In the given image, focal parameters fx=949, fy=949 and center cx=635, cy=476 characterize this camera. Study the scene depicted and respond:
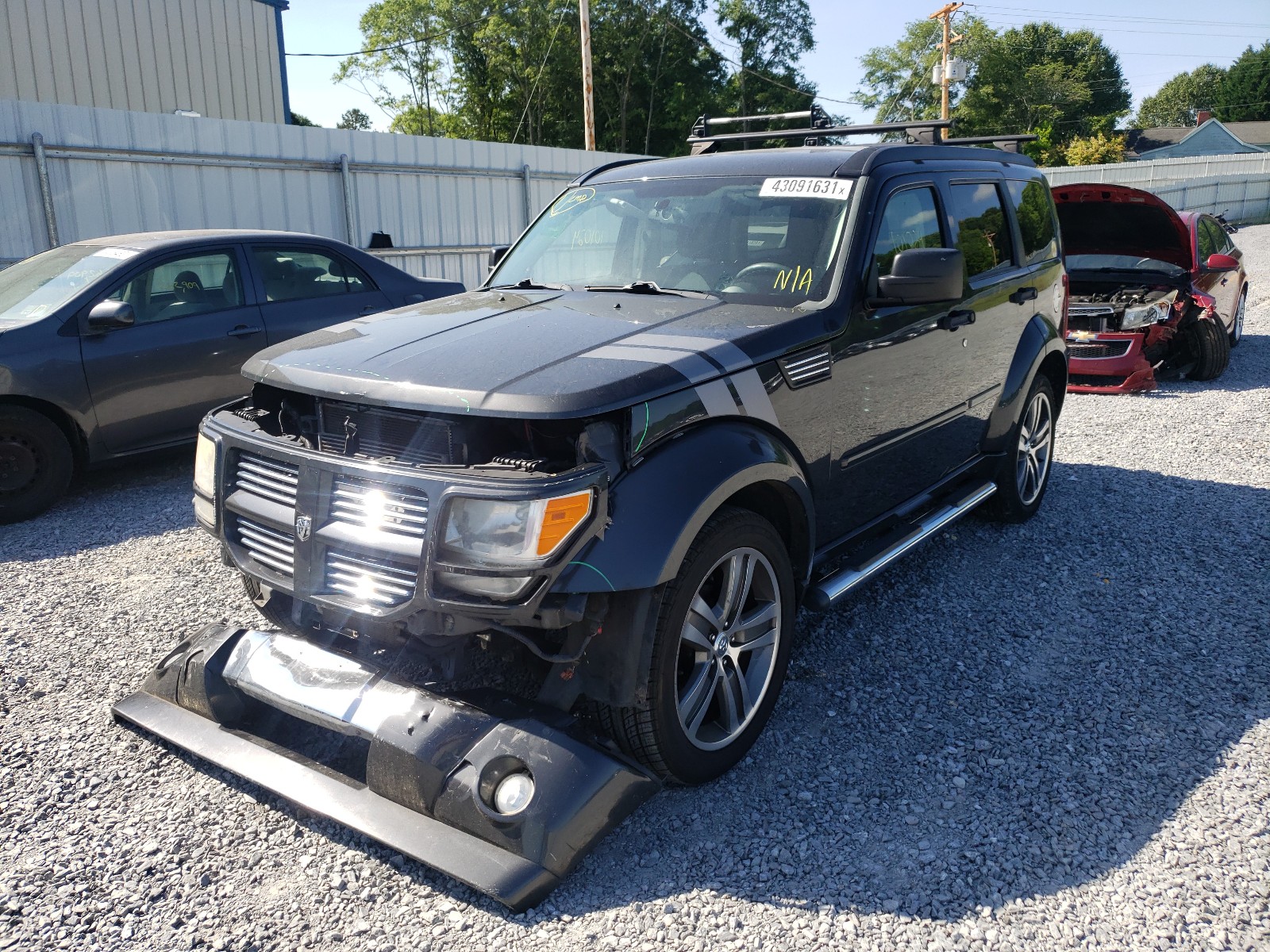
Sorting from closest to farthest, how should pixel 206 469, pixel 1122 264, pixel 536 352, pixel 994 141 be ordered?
pixel 536 352 < pixel 206 469 < pixel 994 141 < pixel 1122 264

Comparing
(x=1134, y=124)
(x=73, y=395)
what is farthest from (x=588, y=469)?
(x=1134, y=124)

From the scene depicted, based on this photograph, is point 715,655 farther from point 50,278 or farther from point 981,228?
point 50,278

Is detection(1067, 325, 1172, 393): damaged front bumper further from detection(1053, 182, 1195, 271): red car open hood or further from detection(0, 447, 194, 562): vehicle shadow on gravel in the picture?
detection(0, 447, 194, 562): vehicle shadow on gravel

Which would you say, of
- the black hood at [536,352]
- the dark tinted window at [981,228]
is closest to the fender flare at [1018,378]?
the dark tinted window at [981,228]

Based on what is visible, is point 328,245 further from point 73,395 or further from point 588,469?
point 588,469

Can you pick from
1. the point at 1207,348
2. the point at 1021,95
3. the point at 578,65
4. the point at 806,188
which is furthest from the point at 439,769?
the point at 1021,95

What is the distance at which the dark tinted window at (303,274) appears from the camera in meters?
7.06

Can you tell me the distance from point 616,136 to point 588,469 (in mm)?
47333

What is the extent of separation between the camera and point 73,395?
5.98 metres

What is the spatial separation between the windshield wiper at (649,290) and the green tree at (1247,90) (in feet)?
392

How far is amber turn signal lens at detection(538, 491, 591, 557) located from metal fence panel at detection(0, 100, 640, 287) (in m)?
9.50

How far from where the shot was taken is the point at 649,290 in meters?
3.74

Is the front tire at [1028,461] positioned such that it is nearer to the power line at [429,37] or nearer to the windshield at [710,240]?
the windshield at [710,240]

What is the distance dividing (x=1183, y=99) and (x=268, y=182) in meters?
120
